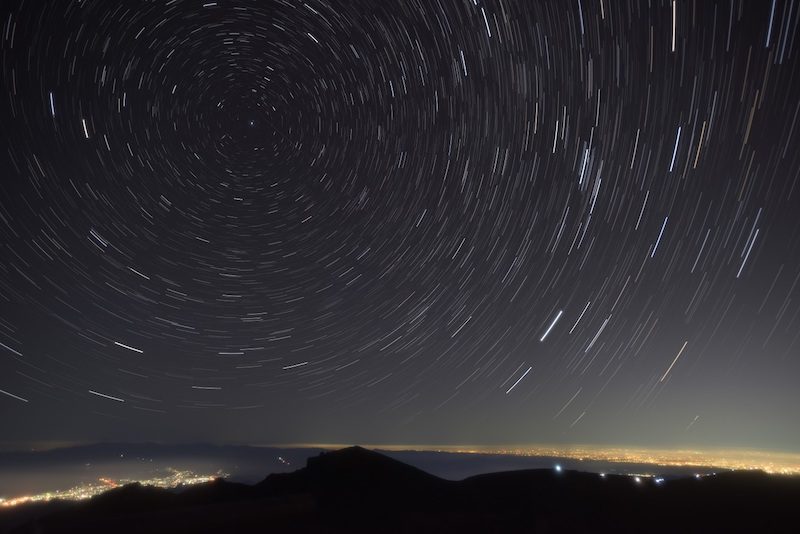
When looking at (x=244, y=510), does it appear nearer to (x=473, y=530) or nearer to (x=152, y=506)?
(x=473, y=530)

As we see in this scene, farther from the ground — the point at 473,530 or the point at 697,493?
the point at 473,530

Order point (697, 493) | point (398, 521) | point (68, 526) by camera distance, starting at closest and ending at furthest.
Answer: point (68, 526)
point (398, 521)
point (697, 493)

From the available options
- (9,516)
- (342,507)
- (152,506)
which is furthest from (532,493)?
(9,516)

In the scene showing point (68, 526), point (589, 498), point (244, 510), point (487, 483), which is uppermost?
point (68, 526)

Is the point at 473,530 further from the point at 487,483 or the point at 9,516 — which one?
the point at 9,516

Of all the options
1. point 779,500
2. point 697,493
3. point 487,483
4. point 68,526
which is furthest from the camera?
point 487,483

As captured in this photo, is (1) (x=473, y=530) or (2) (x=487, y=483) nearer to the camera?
(1) (x=473, y=530)
